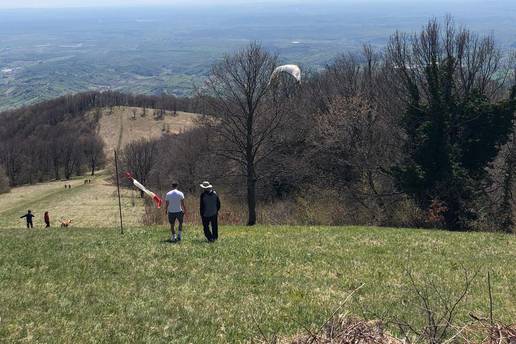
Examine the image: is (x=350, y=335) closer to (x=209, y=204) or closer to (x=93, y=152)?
(x=209, y=204)

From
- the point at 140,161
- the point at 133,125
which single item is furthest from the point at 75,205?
the point at 133,125

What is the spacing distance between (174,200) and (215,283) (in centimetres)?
717

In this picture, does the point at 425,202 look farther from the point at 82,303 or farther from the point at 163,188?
the point at 163,188

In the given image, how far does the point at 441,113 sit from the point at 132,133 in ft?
453

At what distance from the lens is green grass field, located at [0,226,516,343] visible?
8.59 m

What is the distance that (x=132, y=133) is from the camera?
158m

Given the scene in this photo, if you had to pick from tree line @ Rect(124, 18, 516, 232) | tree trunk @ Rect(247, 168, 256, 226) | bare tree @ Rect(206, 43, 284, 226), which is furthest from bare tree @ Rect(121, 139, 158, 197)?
tree trunk @ Rect(247, 168, 256, 226)

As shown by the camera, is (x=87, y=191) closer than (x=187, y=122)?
Yes

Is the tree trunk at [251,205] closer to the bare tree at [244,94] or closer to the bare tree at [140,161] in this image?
the bare tree at [244,94]

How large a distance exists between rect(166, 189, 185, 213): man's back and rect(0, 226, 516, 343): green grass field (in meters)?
1.25

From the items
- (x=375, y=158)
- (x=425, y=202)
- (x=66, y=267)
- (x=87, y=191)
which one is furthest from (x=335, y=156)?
(x=87, y=191)

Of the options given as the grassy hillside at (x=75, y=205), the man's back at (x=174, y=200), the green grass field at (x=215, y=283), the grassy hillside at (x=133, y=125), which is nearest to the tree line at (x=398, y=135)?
the green grass field at (x=215, y=283)

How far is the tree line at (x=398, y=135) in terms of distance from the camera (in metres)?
29.5

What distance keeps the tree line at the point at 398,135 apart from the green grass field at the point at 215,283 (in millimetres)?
10963
